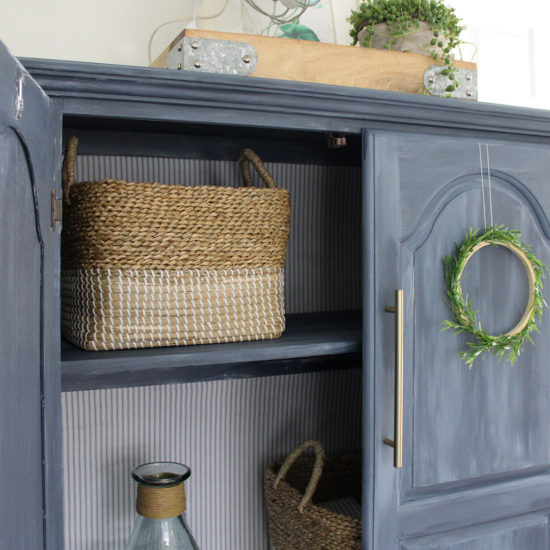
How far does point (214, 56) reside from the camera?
3.09ft

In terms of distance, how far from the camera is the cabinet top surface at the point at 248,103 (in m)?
0.80

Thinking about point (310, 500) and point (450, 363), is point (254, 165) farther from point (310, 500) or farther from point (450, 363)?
point (310, 500)

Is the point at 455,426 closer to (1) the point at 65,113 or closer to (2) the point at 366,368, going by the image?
(2) the point at 366,368

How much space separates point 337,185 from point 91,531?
897 millimetres

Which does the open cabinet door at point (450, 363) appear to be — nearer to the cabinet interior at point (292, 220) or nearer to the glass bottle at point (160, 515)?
the cabinet interior at point (292, 220)

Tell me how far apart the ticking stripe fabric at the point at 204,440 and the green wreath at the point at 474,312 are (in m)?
0.47

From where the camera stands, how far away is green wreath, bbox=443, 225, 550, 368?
0.98m

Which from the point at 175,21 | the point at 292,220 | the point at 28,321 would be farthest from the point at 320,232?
the point at 28,321

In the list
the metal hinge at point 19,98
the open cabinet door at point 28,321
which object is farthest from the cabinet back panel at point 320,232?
the metal hinge at point 19,98

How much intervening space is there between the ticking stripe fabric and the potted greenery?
2.32 feet

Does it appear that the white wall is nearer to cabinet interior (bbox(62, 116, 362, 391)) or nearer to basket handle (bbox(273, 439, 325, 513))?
cabinet interior (bbox(62, 116, 362, 391))

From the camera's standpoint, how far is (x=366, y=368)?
37.7 inches

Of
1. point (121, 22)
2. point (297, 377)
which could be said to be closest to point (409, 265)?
point (297, 377)

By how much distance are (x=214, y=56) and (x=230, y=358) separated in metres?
0.46
